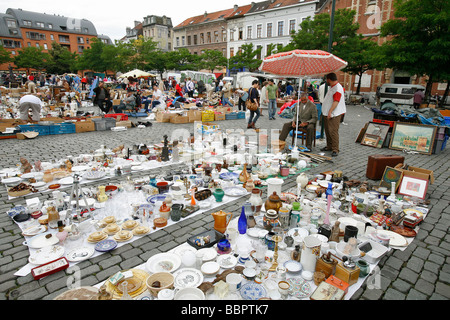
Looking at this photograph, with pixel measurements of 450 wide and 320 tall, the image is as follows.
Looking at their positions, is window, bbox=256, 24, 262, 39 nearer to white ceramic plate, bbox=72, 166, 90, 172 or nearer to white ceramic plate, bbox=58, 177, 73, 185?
white ceramic plate, bbox=72, 166, 90, 172

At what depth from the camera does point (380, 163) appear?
5.67 metres

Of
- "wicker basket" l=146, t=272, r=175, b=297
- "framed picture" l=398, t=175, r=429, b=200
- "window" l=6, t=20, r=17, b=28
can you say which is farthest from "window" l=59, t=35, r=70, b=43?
"framed picture" l=398, t=175, r=429, b=200

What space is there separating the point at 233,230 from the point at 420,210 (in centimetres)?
336

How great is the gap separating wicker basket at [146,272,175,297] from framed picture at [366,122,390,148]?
27.3 feet

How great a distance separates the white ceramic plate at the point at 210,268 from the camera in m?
2.83

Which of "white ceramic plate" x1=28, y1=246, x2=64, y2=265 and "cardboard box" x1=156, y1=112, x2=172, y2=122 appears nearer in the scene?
"white ceramic plate" x1=28, y1=246, x2=64, y2=265

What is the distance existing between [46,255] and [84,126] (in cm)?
872

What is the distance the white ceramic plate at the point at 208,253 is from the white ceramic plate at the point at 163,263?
0.30 meters

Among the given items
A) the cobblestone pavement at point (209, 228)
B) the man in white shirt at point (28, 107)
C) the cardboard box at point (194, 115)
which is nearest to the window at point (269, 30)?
the cardboard box at point (194, 115)

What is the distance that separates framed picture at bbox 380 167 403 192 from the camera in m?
4.96

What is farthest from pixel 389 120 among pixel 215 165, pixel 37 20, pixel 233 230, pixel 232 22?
pixel 37 20

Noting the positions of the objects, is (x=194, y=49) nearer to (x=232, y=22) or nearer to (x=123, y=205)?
(x=232, y=22)

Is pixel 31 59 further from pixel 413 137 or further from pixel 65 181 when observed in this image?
pixel 413 137

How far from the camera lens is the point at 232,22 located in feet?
150
